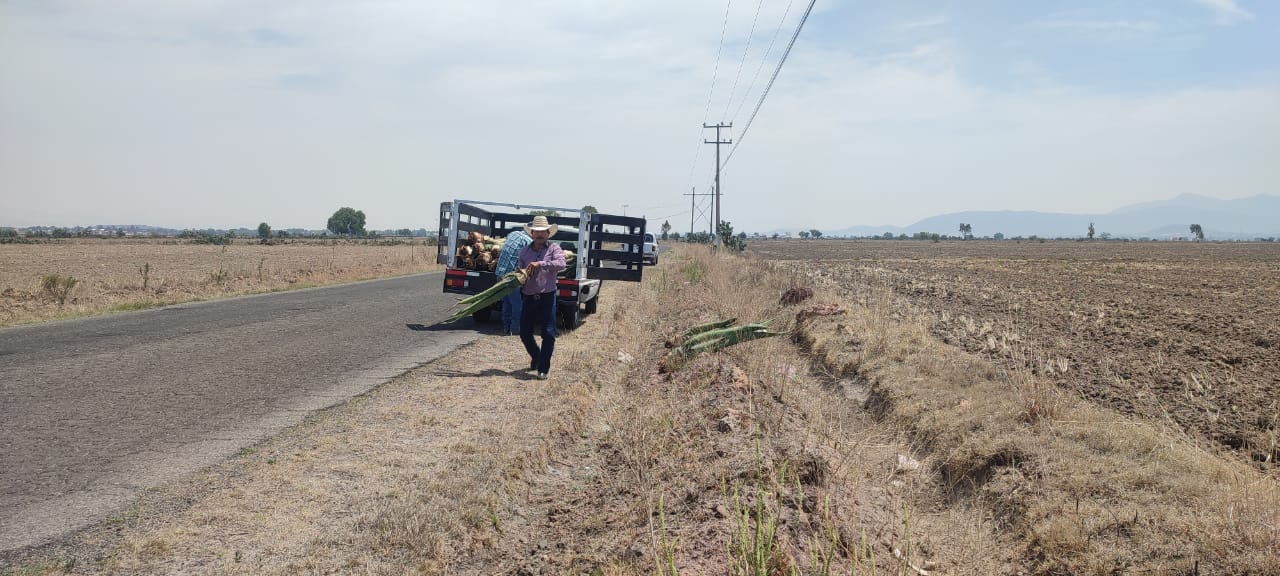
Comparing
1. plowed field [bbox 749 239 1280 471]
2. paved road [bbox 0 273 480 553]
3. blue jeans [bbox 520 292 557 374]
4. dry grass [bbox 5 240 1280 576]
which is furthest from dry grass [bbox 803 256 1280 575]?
paved road [bbox 0 273 480 553]

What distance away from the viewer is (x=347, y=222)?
181 m

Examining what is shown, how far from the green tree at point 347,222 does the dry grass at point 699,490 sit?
184791mm

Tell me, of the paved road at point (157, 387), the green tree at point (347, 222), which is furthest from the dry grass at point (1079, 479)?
the green tree at point (347, 222)

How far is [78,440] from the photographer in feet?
18.9

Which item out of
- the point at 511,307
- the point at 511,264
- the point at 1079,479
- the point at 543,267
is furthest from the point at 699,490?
the point at 511,307

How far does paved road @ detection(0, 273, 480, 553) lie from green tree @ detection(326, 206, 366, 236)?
177 meters

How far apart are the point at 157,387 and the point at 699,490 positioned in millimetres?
5860

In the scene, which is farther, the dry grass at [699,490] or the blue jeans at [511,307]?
the blue jeans at [511,307]

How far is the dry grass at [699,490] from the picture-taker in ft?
12.9

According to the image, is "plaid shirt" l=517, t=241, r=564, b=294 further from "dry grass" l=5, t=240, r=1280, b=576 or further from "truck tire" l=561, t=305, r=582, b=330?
"truck tire" l=561, t=305, r=582, b=330

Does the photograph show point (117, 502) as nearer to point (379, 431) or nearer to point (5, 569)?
point (5, 569)

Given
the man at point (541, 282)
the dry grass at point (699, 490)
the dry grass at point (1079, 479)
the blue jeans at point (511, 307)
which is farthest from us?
the blue jeans at point (511, 307)

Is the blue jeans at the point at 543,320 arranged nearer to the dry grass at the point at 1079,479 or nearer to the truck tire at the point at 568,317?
the dry grass at the point at 1079,479

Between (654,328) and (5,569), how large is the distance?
10.4 metres
